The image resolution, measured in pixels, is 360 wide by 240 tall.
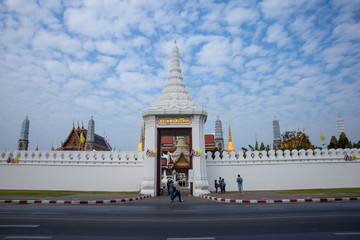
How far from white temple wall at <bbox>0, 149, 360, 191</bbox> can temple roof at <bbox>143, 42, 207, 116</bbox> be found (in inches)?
187

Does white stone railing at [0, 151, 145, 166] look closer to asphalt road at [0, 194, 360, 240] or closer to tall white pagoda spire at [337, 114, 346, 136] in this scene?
asphalt road at [0, 194, 360, 240]

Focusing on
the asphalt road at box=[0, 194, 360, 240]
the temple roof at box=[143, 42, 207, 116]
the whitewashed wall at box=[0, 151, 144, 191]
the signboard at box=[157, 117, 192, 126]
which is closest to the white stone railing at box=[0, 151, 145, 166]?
the whitewashed wall at box=[0, 151, 144, 191]

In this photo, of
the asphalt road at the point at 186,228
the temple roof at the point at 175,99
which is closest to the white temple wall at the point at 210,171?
the temple roof at the point at 175,99

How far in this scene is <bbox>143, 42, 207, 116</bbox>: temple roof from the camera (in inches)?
886

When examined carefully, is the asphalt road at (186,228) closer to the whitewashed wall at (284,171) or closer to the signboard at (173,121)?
the signboard at (173,121)

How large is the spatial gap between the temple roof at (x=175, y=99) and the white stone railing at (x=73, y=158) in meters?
4.89

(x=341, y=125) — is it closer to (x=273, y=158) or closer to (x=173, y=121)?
(x=273, y=158)

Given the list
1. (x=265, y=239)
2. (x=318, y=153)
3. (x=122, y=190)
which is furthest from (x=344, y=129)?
(x=265, y=239)

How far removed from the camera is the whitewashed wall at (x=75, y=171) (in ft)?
80.1

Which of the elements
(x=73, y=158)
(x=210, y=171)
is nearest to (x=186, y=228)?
(x=210, y=171)

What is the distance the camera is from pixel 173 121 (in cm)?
2278

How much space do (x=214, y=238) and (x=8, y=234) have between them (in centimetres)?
490

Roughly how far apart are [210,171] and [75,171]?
12667 millimetres

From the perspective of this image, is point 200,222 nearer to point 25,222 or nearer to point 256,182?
point 25,222
